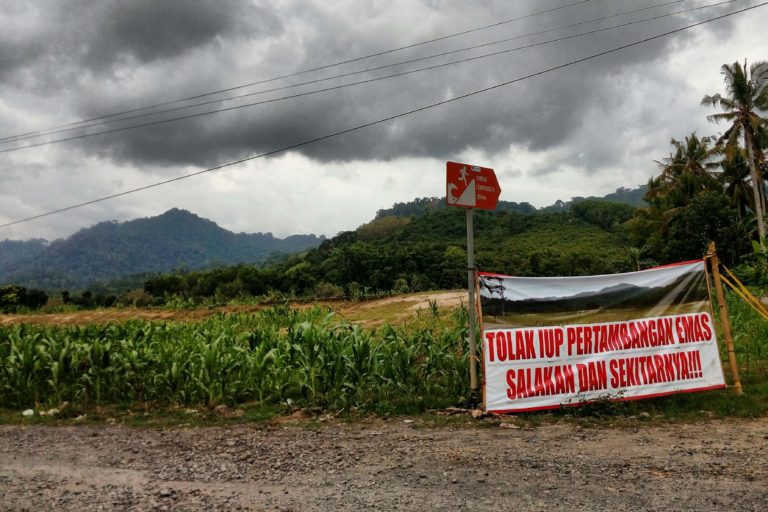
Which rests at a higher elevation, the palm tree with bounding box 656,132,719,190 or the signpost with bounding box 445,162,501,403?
the palm tree with bounding box 656,132,719,190

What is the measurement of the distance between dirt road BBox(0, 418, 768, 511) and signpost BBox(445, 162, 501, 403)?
43.7 inches

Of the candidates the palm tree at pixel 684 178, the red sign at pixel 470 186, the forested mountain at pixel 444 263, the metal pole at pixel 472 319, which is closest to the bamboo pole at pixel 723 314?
the red sign at pixel 470 186

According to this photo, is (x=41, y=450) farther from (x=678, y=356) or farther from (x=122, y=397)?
(x=678, y=356)

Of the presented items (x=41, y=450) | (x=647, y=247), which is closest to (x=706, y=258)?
(x=41, y=450)

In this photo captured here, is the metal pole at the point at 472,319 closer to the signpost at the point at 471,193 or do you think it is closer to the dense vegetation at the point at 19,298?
the signpost at the point at 471,193

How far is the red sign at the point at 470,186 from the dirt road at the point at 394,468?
2.84 metres

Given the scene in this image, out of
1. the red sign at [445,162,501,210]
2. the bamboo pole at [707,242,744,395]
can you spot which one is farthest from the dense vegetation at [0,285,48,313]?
the bamboo pole at [707,242,744,395]

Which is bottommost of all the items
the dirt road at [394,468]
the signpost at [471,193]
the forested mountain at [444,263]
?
the dirt road at [394,468]

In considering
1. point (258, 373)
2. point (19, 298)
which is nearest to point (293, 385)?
point (258, 373)

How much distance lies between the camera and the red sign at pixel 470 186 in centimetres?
645

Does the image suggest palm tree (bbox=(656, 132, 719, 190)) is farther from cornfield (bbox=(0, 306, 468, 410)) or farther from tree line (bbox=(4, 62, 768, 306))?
cornfield (bbox=(0, 306, 468, 410))

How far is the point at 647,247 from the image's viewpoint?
144 feet

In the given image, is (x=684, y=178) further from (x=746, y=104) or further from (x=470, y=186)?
(x=470, y=186)

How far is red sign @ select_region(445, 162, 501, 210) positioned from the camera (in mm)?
6453
